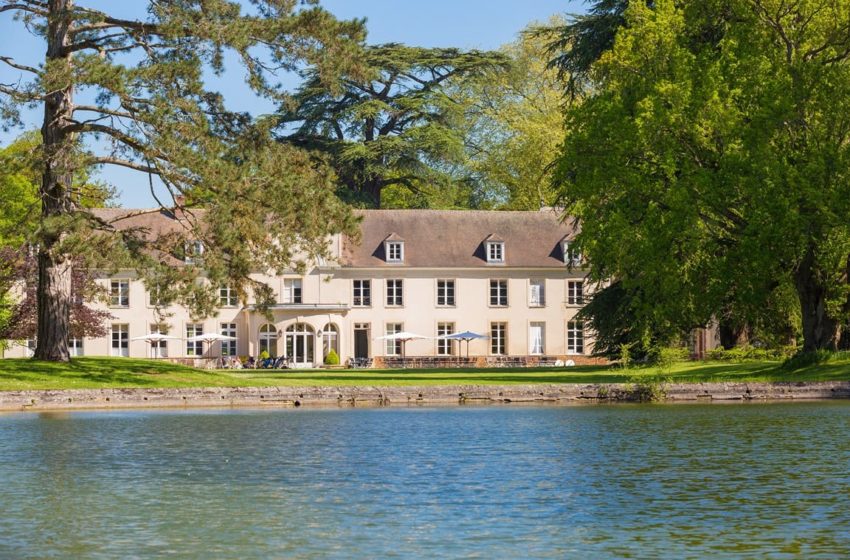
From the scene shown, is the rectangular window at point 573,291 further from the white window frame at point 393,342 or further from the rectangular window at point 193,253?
the rectangular window at point 193,253

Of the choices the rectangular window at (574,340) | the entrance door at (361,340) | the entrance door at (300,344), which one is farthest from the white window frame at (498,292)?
the entrance door at (300,344)

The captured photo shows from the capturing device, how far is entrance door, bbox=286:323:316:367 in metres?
66.2

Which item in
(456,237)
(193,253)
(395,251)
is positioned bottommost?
(193,253)

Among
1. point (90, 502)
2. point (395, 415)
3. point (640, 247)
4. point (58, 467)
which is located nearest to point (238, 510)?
point (90, 502)

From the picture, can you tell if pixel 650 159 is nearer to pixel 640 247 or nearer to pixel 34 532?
pixel 640 247

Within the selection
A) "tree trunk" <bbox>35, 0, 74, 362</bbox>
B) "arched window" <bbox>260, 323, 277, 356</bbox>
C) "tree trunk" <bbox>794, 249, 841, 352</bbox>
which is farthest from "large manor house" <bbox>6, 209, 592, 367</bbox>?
"tree trunk" <bbox>35, 0, 74, 362</bbox>

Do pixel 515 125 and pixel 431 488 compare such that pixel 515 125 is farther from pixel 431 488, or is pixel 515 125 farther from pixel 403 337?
pixel 431 488

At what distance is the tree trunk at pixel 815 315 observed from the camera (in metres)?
37.2

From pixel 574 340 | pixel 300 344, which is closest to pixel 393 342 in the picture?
pixel 300 344

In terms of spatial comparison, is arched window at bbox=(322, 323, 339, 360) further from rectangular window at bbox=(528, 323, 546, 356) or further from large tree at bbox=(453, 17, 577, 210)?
large tree at bbox=(453, 17, 577, 210)

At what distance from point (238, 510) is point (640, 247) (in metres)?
24.0

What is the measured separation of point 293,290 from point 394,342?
5.68 metres

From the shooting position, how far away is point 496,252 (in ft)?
225

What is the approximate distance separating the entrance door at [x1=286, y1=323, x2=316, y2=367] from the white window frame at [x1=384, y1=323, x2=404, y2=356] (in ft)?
12.6
